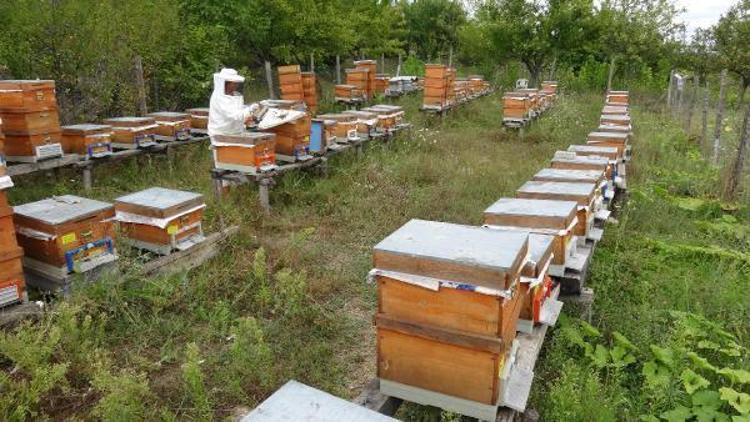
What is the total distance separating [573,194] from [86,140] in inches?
256

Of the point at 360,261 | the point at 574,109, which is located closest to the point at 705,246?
the point at 360,261

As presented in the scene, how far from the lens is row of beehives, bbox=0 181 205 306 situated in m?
4.14

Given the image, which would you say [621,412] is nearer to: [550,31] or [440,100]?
[440,100]

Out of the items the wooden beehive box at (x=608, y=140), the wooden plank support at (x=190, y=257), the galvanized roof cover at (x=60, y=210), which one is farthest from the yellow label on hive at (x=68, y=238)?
the wooden beehive box at (x=608, y=140)

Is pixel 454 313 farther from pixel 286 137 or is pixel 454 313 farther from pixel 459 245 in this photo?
pixel 286 137

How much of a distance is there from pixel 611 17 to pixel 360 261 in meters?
19.7

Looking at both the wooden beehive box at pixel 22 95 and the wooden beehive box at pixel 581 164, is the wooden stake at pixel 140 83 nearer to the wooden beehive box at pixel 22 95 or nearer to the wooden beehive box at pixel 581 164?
the wooden beehive box at pixel 22 95

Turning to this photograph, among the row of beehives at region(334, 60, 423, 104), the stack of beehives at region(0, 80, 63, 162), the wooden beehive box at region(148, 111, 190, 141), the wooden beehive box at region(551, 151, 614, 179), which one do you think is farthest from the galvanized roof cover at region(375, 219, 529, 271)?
the row of beehives at region(334, 60, 423, 104)

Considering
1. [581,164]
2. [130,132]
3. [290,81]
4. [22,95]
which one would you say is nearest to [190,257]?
[22,95]

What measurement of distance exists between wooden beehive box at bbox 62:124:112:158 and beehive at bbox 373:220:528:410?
20.5ft

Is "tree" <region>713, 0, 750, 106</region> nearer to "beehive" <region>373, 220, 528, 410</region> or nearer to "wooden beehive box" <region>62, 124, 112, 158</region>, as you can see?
"beehive" <region>373, 220, 528, 410</region>

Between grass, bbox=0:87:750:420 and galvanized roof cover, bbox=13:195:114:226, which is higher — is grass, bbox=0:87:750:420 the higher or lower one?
the lower one

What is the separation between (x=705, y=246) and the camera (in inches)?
249

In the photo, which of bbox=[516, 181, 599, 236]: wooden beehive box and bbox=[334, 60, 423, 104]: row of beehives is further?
bbox=[334, 60, 423, 104]: row of beehives
